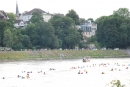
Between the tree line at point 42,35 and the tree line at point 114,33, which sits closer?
the tree line at point 42,35

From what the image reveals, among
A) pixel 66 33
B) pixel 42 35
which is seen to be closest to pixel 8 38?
pixel 42 35

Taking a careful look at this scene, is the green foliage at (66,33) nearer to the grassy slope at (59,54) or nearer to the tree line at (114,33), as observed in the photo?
the grassy slope at (59,54)

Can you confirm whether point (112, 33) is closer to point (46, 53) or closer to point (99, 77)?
point (46, 53)

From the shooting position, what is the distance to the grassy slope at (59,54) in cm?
11194

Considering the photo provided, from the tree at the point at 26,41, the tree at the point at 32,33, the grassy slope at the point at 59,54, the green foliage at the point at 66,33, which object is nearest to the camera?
the grassy slope at the point at 59,54

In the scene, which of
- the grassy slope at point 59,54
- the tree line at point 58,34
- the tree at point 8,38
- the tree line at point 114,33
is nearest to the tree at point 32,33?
the tree line at point 58,34

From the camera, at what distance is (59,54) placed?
12344 cm

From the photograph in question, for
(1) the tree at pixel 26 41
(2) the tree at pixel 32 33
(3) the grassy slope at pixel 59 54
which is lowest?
(3) the grassy slope at pixel 59 54

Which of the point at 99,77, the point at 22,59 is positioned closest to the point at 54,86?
the point at 99,77

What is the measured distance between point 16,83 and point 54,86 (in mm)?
6492

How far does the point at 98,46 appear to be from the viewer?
149750 millimetres

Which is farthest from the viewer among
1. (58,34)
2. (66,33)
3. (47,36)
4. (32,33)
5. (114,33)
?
(114,33)

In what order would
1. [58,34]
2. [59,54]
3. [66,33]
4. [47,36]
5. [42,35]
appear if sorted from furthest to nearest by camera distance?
[66,33]
[58,34]
[42,35]
[47,36]
[59,54]

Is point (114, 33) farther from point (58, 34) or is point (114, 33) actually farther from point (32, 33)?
point (32, 33)
